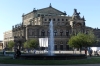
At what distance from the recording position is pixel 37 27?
121 meters

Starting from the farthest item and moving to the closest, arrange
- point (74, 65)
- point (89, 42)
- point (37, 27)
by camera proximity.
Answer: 1. point (37, 27)
2. point (89, 42)
3. point (74, 65)

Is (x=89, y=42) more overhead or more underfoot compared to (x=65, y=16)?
more underfoot

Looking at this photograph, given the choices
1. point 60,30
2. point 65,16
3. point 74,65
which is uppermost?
point 65,16

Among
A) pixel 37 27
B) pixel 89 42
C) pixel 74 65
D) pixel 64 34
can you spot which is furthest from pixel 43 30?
pixel 74 65

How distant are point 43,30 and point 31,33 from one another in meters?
6.36

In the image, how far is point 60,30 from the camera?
406 ft

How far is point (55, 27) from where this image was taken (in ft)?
403

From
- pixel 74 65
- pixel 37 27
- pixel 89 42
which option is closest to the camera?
pixel 74 65

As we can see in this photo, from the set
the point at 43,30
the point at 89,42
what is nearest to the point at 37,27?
the point at 43,30

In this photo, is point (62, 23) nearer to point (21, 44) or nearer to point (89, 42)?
point (21, 44)

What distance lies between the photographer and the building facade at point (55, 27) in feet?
398

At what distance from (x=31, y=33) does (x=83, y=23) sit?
28.2 meters

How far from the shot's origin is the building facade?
398 ft

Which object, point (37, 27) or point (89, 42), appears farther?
point (37, 27)
